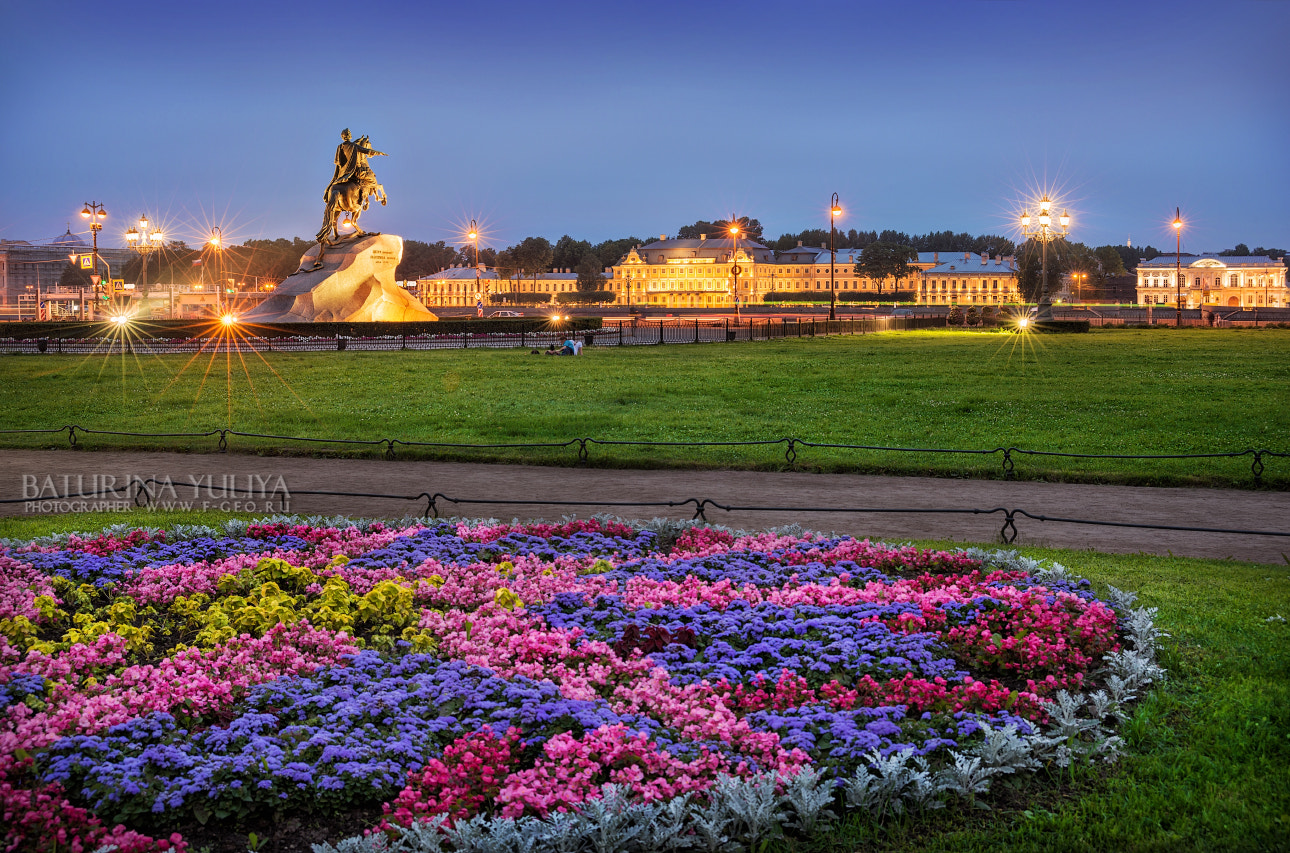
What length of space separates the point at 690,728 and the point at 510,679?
1.14 m

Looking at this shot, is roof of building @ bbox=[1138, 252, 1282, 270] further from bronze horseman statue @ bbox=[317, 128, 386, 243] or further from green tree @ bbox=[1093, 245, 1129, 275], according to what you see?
bronze horseman statue @ bbox=[317, 128, 386, 243]

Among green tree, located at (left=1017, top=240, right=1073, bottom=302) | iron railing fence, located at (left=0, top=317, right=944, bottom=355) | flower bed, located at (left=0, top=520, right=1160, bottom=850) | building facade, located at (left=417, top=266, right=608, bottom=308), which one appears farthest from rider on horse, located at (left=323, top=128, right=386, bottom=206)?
building facade, located at (left=417, top=266, right=608, bottom=308)

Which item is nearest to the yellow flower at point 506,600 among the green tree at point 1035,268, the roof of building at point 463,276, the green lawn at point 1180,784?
the green lawn at point 1180,784

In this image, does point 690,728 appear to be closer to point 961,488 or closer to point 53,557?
point 53,557

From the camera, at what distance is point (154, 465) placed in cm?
1298

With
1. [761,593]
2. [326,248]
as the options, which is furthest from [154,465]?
[326,248]

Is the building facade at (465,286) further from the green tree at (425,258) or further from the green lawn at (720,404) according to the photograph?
the green lawn at (720,404)

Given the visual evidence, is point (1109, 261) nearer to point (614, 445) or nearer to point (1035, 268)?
point (1035, 268)

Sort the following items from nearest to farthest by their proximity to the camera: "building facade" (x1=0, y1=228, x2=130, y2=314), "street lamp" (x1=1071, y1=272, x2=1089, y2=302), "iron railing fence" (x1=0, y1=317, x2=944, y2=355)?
"iron railing fence" (x1=0, y1=317, x2=944, y2=355) → "street lamp" (x1=1071, y1=272, x2=1089, y2=302) → "building facade" (x1=0, y1=228, x2=130, y2=314)

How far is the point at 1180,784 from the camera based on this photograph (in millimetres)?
4340

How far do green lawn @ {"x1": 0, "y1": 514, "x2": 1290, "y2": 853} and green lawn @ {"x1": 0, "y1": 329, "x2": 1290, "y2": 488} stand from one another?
20.0ft

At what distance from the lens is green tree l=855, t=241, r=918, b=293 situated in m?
138

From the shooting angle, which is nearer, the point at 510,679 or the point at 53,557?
the point at 510,679

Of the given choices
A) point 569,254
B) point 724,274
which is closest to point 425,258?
point 569,254
